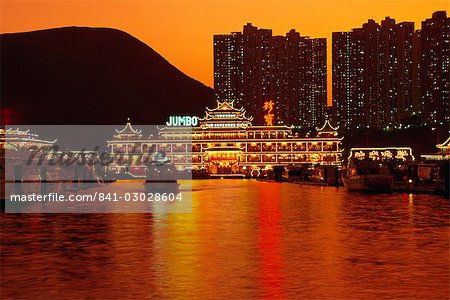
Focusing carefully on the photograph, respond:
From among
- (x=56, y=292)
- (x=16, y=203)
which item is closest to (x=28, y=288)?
(x=56, y=292)

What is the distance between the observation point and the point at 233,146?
510 ft

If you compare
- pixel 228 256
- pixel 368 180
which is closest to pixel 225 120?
pixel 368 180

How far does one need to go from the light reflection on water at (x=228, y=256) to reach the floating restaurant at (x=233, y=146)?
4801 inches

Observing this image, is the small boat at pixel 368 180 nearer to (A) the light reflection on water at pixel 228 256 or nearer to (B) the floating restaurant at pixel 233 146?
(A) the light reflection on water at pixel 228 256

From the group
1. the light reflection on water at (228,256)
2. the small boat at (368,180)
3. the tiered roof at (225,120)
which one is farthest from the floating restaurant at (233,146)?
the light reflection on water at (228,256)

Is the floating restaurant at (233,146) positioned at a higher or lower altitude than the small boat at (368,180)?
higher

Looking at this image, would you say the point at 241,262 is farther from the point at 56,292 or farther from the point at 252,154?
the point at 252,154

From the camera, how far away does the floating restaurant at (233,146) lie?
505 feet

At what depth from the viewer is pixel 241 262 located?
17.5 m

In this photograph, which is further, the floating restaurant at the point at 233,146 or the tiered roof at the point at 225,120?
the tiered roof at the point at 225,120

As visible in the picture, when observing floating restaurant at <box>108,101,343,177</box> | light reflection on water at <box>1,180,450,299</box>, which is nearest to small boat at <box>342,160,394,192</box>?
light reflection on water at <box>1,180,450,299</box>

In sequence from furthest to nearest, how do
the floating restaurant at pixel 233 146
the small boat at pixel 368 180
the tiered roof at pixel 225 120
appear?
the tiered roof at pixel 225 120 < the floating restaurant at pixel 233 146 < the small boat at pixel 368 180

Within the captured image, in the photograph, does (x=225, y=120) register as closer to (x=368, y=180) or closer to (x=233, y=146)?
(x=233, y=146)

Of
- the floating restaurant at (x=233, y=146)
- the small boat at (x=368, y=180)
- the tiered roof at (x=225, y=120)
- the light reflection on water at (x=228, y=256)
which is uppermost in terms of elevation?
the tiered roof at (x=225, y=120)
